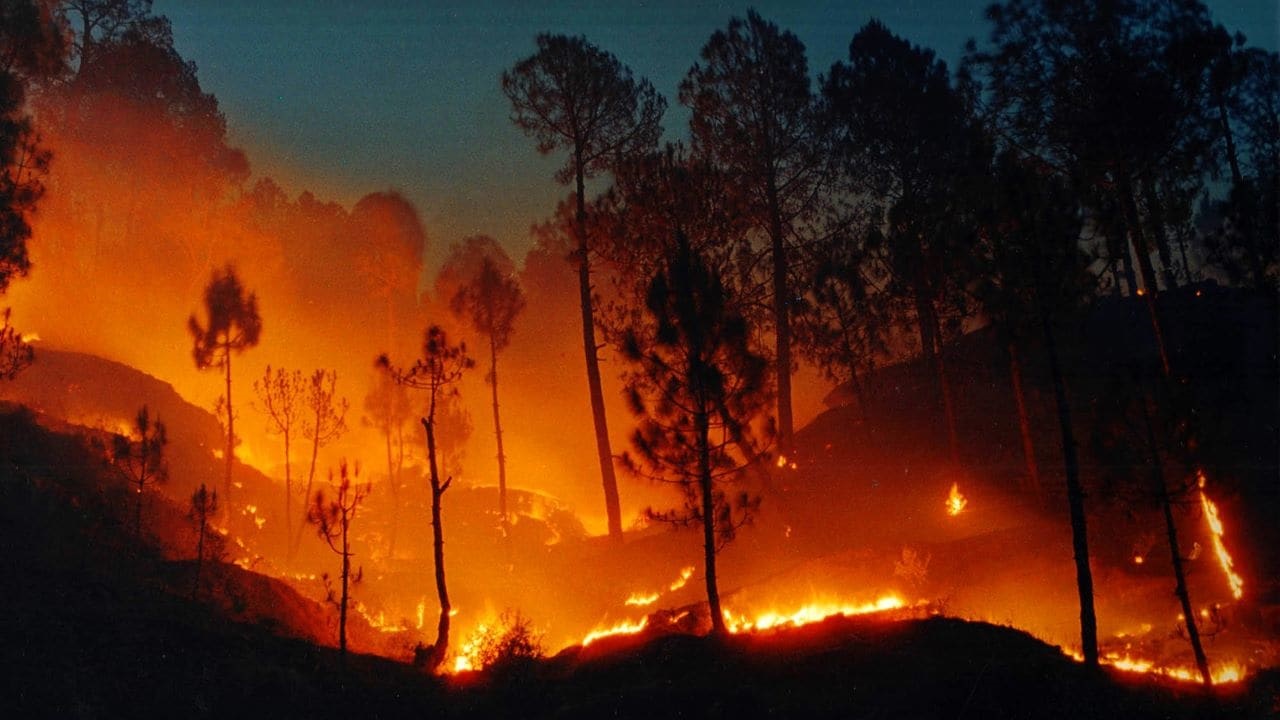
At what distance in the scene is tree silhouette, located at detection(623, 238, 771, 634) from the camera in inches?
627

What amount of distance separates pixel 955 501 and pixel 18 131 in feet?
98.5

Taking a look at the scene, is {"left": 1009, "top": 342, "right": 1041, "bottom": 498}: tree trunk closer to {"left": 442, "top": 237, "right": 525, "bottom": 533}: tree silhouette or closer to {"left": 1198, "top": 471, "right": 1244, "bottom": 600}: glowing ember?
{"left": 1198, "top": 471, "right": 1244, "bottom": 600}: glowing ember

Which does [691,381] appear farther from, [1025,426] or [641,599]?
[641,599]

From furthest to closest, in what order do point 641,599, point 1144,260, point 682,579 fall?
point 682,579, point 641,599, point 1144,260

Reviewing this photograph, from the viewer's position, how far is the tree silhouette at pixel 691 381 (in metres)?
15.9

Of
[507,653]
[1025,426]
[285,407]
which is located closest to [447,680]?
[507,653]

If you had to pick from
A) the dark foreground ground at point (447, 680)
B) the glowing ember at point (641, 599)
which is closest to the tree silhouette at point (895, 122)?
the glowing ember at point (641, 599)

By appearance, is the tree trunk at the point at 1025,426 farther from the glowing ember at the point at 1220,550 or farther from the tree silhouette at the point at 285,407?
the tree silhouette at the point at 285,407

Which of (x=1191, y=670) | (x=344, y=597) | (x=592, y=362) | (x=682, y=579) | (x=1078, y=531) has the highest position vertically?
(x=592, y=362)

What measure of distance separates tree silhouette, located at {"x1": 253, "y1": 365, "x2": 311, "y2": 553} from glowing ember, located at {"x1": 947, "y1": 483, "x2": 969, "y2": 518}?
86.1ft

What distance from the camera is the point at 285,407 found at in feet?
125

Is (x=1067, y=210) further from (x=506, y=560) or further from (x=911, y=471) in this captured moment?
(x=506, y=560)

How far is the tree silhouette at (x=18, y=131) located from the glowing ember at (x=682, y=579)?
22.5m

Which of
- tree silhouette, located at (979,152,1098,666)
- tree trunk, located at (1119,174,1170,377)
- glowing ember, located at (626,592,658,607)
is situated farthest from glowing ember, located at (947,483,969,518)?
glowing ember, located at (626,592,658,607)
